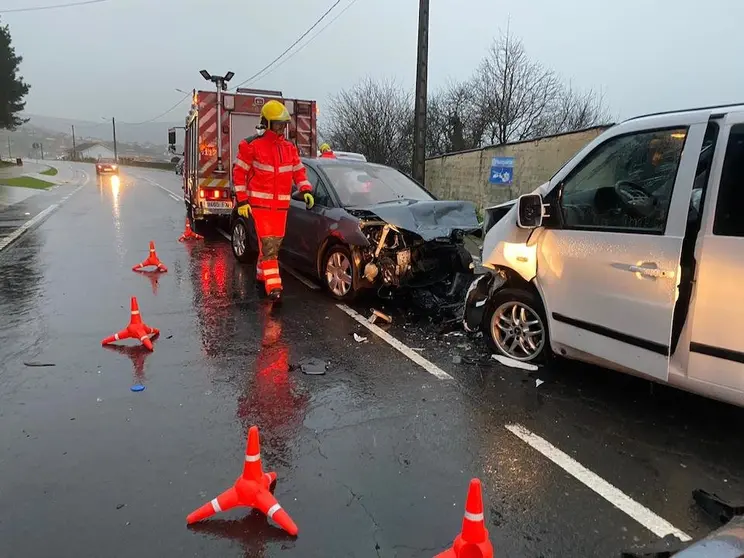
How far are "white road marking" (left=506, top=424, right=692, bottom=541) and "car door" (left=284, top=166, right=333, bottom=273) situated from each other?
393 centimetres

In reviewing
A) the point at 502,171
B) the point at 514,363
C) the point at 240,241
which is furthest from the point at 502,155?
the point at 514,363

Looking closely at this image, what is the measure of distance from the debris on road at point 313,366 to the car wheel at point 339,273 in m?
1.66

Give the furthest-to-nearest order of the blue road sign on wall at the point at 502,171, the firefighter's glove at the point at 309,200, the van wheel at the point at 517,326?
1. the blue road sign on wall at the point at 502,171
2. the firefighter's glove at the point at 309,200
3. the van wheel at the point at 517,326

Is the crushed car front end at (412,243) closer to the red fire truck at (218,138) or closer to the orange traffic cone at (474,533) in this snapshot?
the orange traffic cone at (474,533)

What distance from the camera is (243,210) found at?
22.2 ft

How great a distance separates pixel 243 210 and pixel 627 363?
4.64 metres

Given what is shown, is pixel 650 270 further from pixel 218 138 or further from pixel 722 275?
pixel 218 138

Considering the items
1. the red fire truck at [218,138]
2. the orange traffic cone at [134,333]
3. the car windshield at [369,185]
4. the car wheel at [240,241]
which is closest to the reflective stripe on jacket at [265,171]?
the car windshield at [369,185]

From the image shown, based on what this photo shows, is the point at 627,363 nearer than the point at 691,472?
No

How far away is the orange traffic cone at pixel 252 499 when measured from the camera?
2.69m

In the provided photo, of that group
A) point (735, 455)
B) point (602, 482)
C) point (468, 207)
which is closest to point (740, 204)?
point (735, 455)

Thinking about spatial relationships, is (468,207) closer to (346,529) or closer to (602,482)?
(602,482)

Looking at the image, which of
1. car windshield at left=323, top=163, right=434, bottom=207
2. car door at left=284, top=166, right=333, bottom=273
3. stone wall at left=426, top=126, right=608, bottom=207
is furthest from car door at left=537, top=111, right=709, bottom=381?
stone wall at left=426, top=126, right=608, bottom=207

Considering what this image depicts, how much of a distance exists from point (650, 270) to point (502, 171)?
11.0 meters
